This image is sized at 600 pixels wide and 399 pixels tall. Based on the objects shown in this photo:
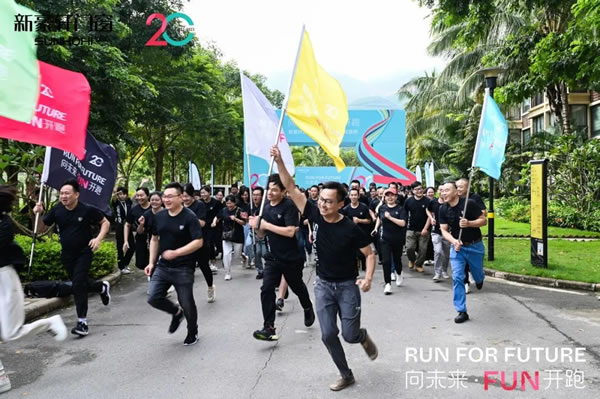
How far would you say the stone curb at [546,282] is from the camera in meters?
8.49

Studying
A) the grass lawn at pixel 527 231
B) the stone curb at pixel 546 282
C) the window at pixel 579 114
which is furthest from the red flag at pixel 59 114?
the window at pixel 579 114

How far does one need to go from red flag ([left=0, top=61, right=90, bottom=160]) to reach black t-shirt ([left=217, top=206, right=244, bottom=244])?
4428 mm

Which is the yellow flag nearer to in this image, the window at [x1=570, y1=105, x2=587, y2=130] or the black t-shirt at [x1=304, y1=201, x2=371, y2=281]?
the black t-shirt at [x1=304, y1=201, x2=371, y2=281]

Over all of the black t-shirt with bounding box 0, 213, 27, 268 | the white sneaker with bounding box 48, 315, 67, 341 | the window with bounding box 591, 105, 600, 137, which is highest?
the window with bounding box 591, 105, 600, 137

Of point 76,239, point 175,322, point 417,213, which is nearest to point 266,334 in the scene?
point 175,322

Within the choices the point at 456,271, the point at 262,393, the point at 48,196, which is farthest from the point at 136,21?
the point at 262,393

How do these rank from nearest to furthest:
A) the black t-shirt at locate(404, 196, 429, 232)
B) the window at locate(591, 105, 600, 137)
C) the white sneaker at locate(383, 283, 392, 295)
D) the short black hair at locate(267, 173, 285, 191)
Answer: the short black hair at locate(267, 173, 285, 191) → the white sneaker at locate(383, 283, 392, 295) → the black t-shirt at locate(404, 196, 429, 232) → the window at locate(591, 105, 600, 137)

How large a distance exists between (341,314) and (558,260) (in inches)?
329

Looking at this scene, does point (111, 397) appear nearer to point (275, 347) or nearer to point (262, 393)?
point (262, 393)

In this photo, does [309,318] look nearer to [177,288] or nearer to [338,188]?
[177,288]

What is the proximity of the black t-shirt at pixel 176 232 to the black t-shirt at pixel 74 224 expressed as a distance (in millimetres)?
1010

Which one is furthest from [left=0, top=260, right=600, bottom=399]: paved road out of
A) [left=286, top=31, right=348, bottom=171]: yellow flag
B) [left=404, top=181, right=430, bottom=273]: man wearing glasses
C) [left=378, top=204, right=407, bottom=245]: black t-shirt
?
[left=404, top=181, right=430, bottom=273]: man wearing glasses

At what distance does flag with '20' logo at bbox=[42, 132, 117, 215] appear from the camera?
6.70 meters

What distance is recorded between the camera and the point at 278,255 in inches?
227
